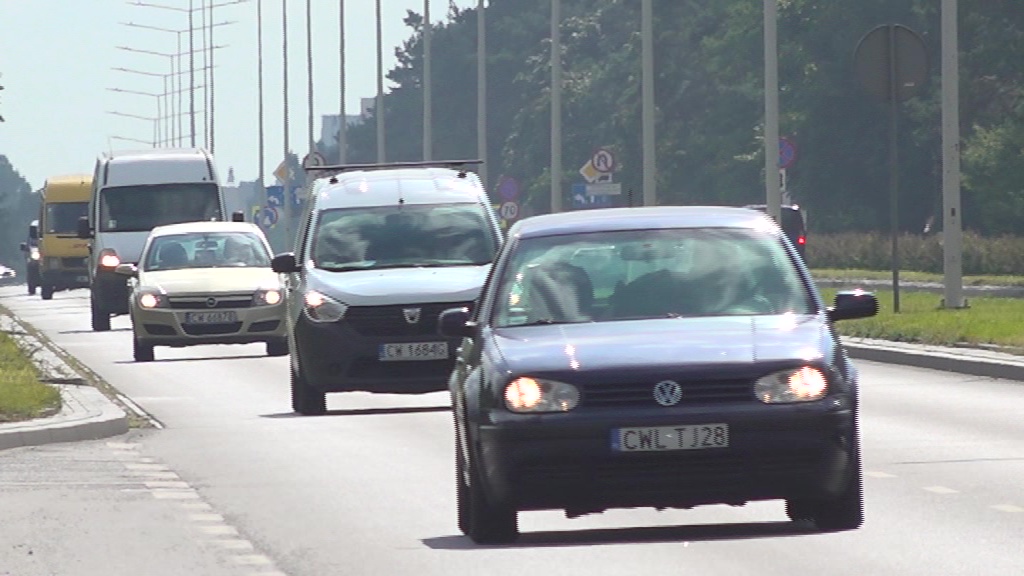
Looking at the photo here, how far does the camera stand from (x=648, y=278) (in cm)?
1298

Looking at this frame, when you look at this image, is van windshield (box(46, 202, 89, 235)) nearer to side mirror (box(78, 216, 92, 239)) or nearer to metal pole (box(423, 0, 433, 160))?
side mirror (box(78, 216, 92, 239))

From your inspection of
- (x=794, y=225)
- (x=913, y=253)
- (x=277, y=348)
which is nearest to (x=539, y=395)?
(x=277, y=348)

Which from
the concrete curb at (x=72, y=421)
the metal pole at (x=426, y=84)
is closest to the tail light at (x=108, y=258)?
the concrete curb at (x=72, y=421)

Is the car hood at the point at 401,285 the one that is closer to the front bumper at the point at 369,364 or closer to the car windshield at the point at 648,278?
the front bumper at the point at 369,364

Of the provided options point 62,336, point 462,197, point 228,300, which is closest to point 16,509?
point 462,197

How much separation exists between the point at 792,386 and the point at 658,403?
53 cm

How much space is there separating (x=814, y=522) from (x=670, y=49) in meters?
98.8

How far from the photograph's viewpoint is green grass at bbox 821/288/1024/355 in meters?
29.5

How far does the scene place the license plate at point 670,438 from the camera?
11.8 metres

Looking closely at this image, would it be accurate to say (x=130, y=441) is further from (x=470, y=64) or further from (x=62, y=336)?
(x=470, y=64)

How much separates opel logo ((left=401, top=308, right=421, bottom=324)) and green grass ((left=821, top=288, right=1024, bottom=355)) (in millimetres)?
7674

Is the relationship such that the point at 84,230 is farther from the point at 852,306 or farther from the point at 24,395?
the point at 852,306

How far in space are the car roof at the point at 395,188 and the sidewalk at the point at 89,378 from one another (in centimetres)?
231

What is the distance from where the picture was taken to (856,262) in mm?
74938
